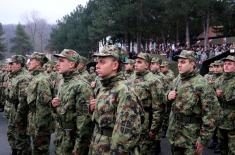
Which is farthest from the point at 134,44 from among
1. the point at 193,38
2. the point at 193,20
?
the point at 193,38

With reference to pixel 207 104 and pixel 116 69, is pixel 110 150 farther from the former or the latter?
pixel 207 104

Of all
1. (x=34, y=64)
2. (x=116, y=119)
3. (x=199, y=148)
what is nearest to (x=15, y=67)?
(x=34, y=64)

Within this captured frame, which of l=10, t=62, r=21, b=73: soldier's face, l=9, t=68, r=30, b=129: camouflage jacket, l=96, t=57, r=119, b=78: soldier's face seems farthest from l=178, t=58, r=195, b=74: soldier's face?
l=10, t=62, r=21, b=73: soldier's face

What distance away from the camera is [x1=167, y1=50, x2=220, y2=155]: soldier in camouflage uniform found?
5.73 meters

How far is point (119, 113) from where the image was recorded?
409 centimetres

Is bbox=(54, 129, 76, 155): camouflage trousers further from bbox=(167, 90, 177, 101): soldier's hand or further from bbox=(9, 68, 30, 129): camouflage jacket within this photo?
bbox=(9, 68, 30, 129): camouflage jacket

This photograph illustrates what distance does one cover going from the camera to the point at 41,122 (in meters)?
7.17

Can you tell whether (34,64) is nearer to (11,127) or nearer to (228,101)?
(11,127)

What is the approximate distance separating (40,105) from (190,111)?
2.75m

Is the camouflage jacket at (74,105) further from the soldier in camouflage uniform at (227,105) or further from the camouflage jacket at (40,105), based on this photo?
the soldier in camouflage uniform at (227,105)

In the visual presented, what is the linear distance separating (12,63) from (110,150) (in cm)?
533

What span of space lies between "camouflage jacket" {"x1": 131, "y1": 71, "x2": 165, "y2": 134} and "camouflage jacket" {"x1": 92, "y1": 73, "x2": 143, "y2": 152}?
10.3 ft

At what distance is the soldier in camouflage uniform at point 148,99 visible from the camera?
7.50m

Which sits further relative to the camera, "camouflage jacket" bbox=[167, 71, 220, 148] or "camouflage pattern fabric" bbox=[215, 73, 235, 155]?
"camouflage pattern fabric" bbox=[215, 73, 235, 155]
